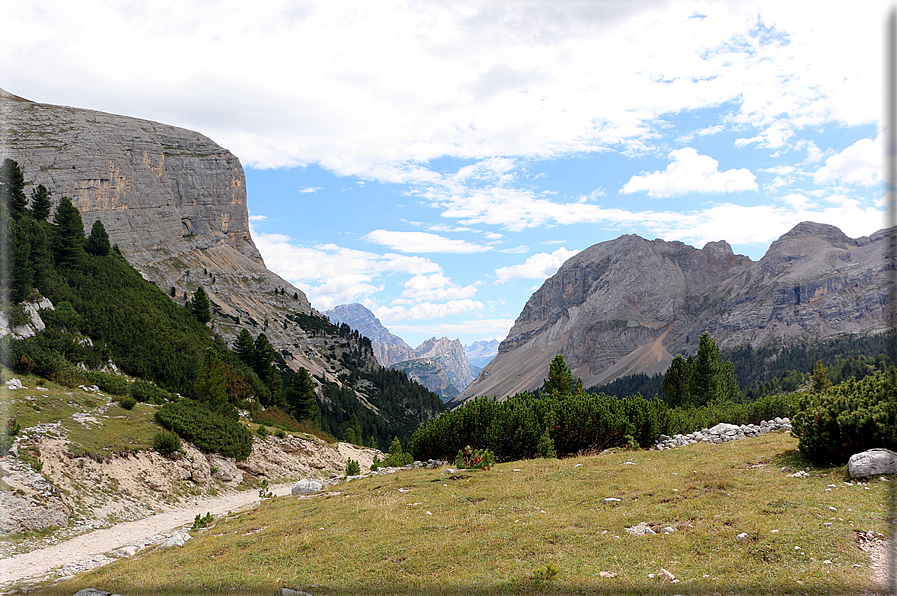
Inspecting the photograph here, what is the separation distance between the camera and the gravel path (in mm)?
14992

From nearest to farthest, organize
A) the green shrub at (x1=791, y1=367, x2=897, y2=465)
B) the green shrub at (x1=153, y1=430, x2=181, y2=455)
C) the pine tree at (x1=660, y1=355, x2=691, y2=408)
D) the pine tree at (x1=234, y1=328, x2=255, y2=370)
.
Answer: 1. the green shrub at (x1=791, y1=367, x2=897, y2=465)
2. the green shrub at (x1=153, y1=430, x2=181, y2=455)
3. the pine tree at (x1=660, y1=355, x2=691, y2=408)
4. the pine tree at (x1=234, y1=328, x2=255, y2=370)

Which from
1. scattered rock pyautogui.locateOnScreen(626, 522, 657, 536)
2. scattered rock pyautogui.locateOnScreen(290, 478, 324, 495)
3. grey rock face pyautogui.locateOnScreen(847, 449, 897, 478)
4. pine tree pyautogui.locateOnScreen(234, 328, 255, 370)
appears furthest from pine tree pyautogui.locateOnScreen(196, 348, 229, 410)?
grey rock face pyautogui.locateOnScreen(847, 449, 897, 478)

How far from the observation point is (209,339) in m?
71.2

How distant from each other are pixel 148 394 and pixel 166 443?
38.6ft

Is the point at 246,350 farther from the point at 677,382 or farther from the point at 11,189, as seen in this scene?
the point at 677,382

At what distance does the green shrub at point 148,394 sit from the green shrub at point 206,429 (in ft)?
8.36

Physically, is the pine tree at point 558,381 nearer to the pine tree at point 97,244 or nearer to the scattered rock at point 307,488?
the scattered rock at point 307,488

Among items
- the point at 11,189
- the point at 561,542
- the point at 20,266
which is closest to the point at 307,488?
the point at 561,542

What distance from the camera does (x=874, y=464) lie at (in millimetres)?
13203

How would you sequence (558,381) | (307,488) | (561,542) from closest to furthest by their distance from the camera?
(561,542) < (307,488) < (558,381)

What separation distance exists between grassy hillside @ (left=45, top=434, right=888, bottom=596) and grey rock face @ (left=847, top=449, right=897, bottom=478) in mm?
515

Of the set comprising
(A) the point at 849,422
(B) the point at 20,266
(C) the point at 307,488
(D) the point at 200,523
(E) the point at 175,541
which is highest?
(B) the point at 20,266

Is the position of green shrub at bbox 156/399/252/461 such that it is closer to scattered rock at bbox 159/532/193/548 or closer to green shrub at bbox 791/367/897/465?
scattered rock at bbox 159/532/193/548

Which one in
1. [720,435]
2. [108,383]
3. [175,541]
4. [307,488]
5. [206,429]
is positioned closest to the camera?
[175,541]
